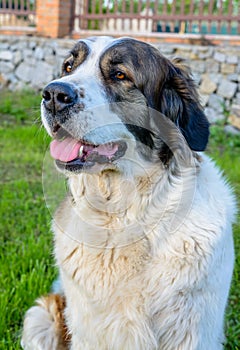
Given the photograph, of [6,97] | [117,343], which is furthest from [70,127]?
[6,97]

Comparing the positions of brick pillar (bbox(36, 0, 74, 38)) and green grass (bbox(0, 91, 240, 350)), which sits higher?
brick pillar (bbox(36, 0, 74, 38))

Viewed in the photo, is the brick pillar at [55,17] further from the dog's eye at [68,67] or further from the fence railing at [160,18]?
the dog's eye at [68,67]

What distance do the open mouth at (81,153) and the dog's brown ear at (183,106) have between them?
0.32 meters

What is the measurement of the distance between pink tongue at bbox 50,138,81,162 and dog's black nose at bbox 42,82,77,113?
171mm

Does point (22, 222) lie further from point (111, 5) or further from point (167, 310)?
point (111, 5)

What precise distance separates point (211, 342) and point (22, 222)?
227cm

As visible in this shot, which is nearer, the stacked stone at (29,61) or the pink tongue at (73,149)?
the pink tongue at (73,149)

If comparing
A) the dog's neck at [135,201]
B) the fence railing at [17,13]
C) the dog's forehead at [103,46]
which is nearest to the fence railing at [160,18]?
the fence railing at [17,13]

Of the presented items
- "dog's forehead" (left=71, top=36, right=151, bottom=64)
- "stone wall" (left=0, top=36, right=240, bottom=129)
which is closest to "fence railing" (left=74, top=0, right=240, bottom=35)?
"stone wall" (left=0, top=36, right=240, bottom=129)

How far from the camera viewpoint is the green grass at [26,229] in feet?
9.66

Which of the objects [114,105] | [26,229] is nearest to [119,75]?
[114,105]

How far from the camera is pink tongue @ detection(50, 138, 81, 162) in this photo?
2141mm

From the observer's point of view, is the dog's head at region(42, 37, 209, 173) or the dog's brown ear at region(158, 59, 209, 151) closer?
the dog's head at region(42, 37, 209, 173)

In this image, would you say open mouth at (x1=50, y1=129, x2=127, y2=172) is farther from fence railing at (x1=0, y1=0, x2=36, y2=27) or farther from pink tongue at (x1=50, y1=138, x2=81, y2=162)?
fence railing at (x1=0, y1=0, x2=36, y2=27)
